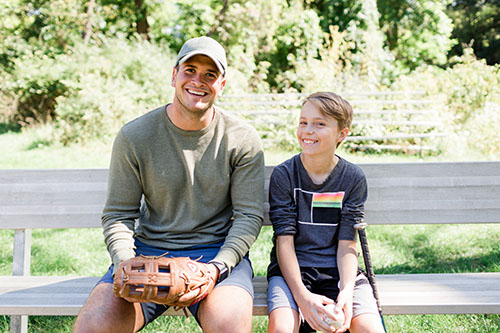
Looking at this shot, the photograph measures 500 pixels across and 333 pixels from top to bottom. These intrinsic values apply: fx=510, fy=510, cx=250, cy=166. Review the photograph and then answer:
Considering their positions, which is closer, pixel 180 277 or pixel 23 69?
pixel 180 277

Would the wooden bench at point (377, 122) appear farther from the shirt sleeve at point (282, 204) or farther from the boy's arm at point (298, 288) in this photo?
the boy's arm at point (298, 288)

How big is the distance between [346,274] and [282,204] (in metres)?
0.48

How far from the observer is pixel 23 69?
539 inches

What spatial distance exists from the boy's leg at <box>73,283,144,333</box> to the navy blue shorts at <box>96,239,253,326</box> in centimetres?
6

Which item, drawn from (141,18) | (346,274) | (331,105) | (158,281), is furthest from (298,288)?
(141,18)

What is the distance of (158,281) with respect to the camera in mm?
2084

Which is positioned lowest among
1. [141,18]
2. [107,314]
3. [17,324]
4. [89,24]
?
[17,324]

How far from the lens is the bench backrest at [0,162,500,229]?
3.16 meters

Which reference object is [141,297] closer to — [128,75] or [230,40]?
[128,75]

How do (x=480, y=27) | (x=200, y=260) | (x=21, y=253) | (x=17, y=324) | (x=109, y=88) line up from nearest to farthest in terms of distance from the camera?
(x=200, y=260)
(x=17, y=324)
(x=21, y=253)
(x=109, y=88)
(x=480, y=27)

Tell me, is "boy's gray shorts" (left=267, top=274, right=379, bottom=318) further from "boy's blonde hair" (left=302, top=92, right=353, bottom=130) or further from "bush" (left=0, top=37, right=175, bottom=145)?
"bush" (left=0, top=37, right=175, bottom=145)

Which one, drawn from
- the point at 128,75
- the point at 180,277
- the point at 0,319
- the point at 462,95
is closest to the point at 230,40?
the point at 128,75

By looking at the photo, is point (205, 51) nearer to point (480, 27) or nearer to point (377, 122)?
point (377, 122)

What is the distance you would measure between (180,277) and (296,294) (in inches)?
23.3
